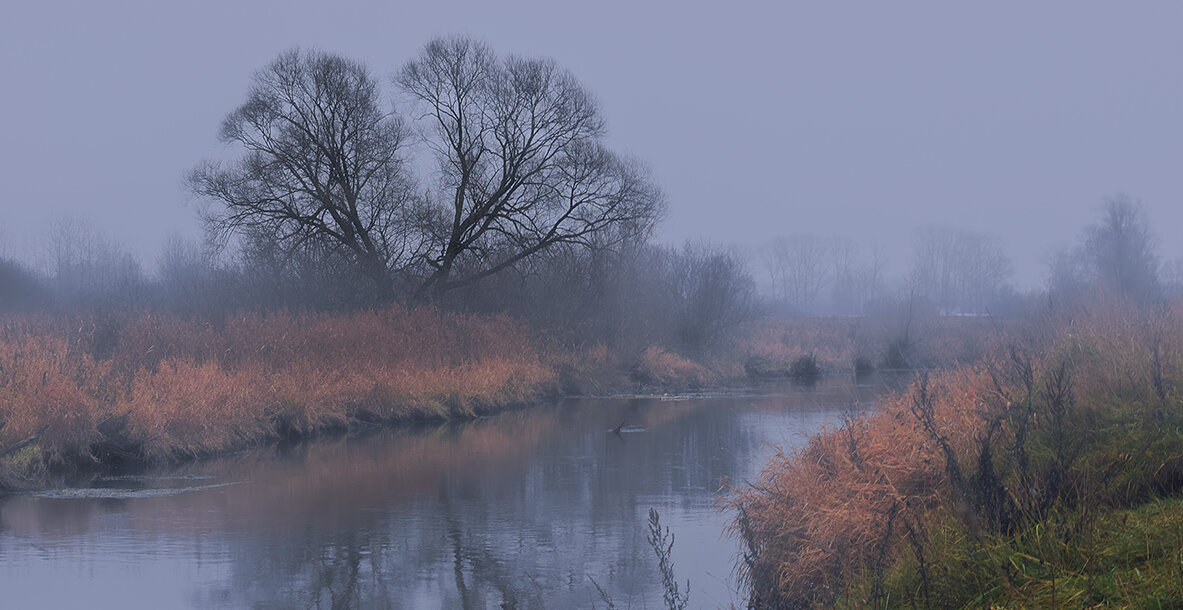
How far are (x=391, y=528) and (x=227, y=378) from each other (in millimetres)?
9681

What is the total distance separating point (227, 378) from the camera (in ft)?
66.8

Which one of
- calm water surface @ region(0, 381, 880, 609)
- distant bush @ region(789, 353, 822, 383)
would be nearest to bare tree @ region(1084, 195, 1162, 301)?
distant bush @ region(789, 353, 822, 383)

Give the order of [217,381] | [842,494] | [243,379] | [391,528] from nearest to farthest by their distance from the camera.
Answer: [842,494] → [391,528] → [217,381] → [243,379]

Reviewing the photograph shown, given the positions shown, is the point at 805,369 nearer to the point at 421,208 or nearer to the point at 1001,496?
the point at 421,208

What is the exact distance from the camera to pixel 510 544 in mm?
11156

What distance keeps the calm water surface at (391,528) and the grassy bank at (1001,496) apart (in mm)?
1120

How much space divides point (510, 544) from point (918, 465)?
439 centimetres

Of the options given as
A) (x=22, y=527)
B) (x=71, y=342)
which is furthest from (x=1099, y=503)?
(x=71, y=342)

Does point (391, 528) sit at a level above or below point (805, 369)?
below

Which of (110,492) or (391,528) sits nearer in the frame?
(391,528)

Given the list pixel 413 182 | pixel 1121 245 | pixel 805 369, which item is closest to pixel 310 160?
pixel 413 182

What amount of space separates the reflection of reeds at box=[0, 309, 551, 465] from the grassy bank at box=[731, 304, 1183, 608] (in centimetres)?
1144

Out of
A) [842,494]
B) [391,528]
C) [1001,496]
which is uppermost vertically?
[1001,496]

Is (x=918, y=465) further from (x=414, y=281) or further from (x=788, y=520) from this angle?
(x=414, y=281)
